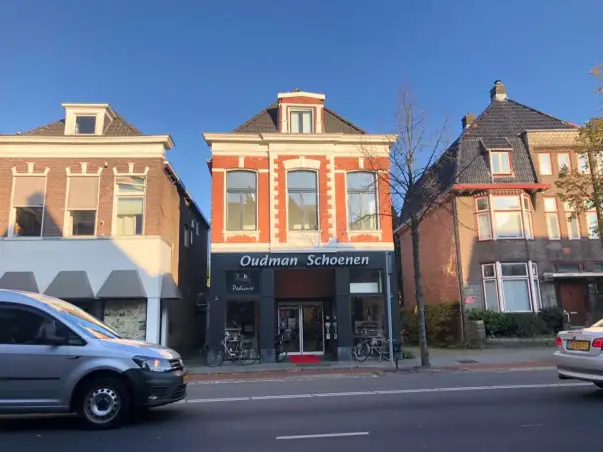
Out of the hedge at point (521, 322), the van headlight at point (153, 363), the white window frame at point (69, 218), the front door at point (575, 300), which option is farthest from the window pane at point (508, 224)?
the van headlight at point (153, 363)

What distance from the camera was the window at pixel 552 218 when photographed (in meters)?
23.2

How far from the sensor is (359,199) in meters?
19.4

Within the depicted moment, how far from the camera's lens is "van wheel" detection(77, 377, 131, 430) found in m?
6.64

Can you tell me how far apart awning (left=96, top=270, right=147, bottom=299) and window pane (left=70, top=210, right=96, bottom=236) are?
2.02 m

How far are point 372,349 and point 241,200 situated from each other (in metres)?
7.53

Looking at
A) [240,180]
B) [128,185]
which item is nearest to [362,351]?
[240,180]

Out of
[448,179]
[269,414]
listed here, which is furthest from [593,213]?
[269,414]

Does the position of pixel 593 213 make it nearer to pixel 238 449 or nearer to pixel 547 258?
pixel 547 258

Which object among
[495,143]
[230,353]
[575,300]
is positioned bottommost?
[230,353]

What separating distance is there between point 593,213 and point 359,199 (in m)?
12.7

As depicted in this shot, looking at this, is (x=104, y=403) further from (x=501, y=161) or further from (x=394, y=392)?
(x=501, y=161)

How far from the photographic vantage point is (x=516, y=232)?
74.9 feet

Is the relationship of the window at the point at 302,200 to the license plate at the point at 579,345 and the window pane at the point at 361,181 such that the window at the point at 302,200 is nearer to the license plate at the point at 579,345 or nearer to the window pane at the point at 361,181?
the window pane at the point at 361,181

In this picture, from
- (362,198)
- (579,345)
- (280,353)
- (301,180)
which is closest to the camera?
(579,345)
